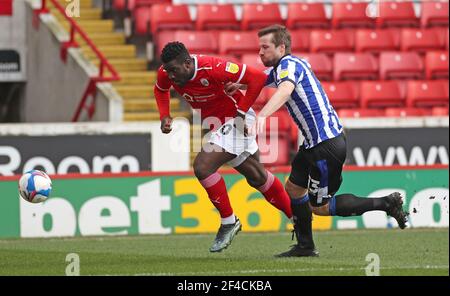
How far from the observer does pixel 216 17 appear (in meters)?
20.6

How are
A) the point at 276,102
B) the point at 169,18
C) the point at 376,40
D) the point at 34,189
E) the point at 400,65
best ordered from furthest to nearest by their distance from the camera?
1. the point at 376,40
2. the point at 400,65
3. the point at 169,18
4. the point at 34,189
5. the point at 276,102

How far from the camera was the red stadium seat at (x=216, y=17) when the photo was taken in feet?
67.3

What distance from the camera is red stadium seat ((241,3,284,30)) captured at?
20.7 m

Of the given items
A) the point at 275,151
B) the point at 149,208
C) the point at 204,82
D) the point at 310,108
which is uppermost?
the point at 204,82

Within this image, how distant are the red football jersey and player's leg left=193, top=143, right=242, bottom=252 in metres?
0.40

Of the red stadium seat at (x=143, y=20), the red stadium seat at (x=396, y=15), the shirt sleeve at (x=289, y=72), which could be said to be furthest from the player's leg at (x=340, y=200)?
the red stadium seat at (x=396, y=15)

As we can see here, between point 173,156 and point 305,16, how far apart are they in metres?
5.30

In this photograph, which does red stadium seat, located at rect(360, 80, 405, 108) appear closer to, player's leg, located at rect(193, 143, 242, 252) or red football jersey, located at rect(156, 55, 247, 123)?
red football jersey, located at rect(156, 55, 247, 123)

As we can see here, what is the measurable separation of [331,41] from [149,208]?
624cm

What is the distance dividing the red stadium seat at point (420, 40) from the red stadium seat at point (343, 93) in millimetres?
1926

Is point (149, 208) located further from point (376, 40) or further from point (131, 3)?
point (376, 40)

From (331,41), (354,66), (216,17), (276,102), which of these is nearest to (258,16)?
(216,17)
